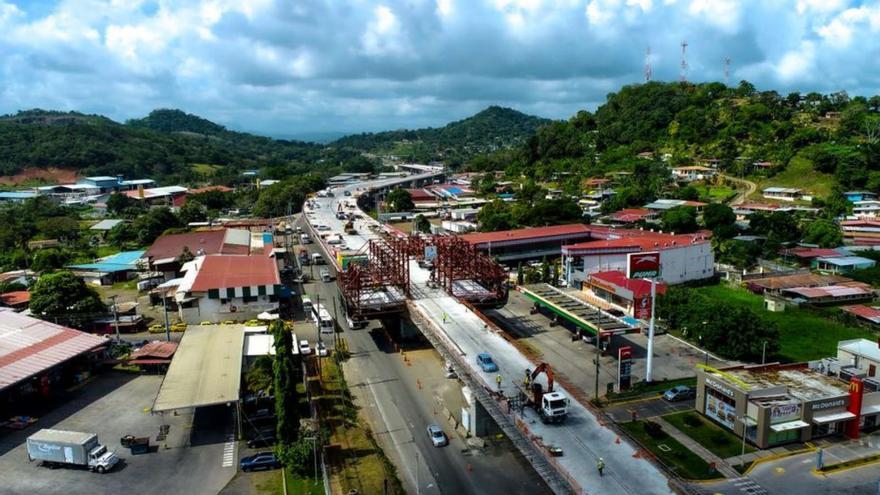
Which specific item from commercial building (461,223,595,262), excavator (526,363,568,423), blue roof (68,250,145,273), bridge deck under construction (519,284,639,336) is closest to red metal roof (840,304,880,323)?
bridge deck under construction (519,284,639,336)

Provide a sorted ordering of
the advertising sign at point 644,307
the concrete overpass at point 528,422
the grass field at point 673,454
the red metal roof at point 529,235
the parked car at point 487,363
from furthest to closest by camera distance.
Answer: the red metal roof at point 529,235, the advertising sign at point 644,307, the parked car at point 487,363, the grass field at point 673,454, the concrete overpass at point 528,422

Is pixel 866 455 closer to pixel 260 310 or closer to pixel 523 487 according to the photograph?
pixel 523 487

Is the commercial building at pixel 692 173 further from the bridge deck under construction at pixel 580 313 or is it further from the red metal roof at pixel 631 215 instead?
the bridge deck under construction at pixel 580 313

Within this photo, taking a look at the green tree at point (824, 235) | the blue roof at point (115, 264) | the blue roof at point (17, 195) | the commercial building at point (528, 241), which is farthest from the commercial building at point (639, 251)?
the blue roof at point (17, 195)

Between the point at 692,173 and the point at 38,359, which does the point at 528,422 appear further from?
the point at 692,173

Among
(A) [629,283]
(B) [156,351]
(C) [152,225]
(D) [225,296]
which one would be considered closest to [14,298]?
(D) [225,296]

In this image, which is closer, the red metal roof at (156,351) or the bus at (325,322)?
the red metal roof at (156,351)
